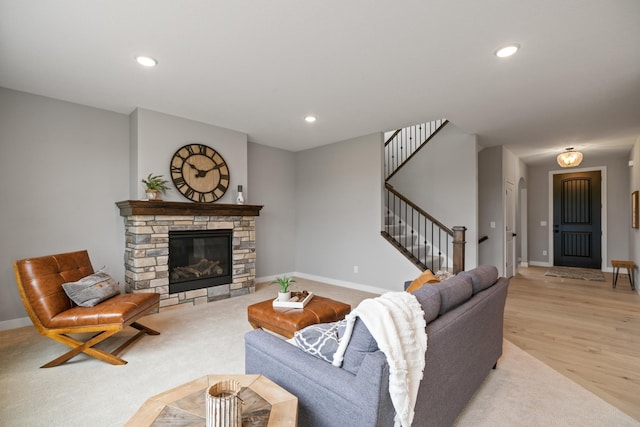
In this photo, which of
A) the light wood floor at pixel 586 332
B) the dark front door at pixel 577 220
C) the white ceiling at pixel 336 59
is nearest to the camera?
the white ceiling at pixel 336 59

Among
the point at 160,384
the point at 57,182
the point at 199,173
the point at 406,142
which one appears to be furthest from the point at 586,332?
the point at 57,182

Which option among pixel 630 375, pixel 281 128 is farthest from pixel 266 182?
pixel 630 375

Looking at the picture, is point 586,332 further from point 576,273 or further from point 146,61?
point 146,61

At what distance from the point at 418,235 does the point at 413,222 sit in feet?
1.28

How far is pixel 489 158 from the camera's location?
5.95 metres

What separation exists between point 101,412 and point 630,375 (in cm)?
394

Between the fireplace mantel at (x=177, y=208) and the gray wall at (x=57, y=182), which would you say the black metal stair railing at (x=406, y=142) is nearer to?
the fireplace mantel at (x=177, y=208)

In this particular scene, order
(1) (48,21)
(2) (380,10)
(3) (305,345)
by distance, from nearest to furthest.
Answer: (3) (305,345) < (2) (380,10) < (1) (48,21)

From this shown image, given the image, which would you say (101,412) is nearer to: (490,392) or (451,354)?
(451,354)

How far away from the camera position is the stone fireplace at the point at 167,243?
389 centimetres

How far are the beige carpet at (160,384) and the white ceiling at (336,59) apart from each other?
266 cm

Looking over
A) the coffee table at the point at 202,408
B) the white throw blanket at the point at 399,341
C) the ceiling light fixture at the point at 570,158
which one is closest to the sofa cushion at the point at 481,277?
the white throw blanket at the point at 399,341

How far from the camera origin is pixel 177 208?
4.15 metres

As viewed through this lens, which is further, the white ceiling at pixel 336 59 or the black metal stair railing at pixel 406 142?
the black metal stair railing at pixel 406 142
